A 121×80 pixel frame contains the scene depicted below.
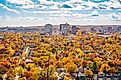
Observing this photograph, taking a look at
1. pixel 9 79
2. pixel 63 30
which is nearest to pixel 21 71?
pixel 9 79

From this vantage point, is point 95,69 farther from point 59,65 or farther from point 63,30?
point 63,30

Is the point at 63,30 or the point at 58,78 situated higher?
the point at 58,78

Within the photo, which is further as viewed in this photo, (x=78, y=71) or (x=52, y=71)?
(x=78, y=71)

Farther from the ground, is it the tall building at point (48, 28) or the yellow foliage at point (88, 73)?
the yellow foliage at point (88, 73)

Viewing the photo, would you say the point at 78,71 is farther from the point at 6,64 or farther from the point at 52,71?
the point at 6,64

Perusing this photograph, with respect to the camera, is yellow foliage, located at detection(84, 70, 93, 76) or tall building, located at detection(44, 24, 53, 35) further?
tall building, located at detection(44, 24, 53, 35)

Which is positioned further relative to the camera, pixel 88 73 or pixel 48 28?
pixel 48 28

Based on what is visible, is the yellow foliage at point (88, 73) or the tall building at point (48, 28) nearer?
the yellow foliage at point (88, 73)

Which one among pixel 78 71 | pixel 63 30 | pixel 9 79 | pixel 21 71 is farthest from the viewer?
pixel 63 30

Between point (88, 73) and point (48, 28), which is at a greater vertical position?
point (88, 73)

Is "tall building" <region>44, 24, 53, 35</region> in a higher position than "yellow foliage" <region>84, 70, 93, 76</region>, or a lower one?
lower

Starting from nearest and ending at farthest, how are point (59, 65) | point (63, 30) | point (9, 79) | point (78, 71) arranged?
point (9, 79)
point (78, 71)
point (59, 65)
point (63, 30)
